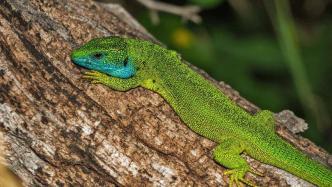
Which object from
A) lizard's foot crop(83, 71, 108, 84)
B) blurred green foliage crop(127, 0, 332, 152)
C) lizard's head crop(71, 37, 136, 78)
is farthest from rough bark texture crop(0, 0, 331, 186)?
blurred green foliage crop(127, 0, 332, 152)

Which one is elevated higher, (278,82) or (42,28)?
(278,82)

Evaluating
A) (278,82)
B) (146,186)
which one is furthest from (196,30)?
(146,186)

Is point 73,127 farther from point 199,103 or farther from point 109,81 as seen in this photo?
point 199,103

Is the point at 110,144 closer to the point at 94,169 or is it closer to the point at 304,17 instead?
the point at 94,169

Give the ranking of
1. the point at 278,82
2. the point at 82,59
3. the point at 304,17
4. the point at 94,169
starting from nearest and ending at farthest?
Result: 1. the point at 94,169
2. the point at 82,59
3. the point at 278,82
4. the point at 304,17

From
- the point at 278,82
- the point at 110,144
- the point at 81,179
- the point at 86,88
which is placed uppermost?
the point at 278,82

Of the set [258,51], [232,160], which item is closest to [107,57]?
[232,160]

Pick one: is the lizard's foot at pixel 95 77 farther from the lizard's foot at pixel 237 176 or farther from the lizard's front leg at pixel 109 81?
the lizard's foot at pixel 237 176
